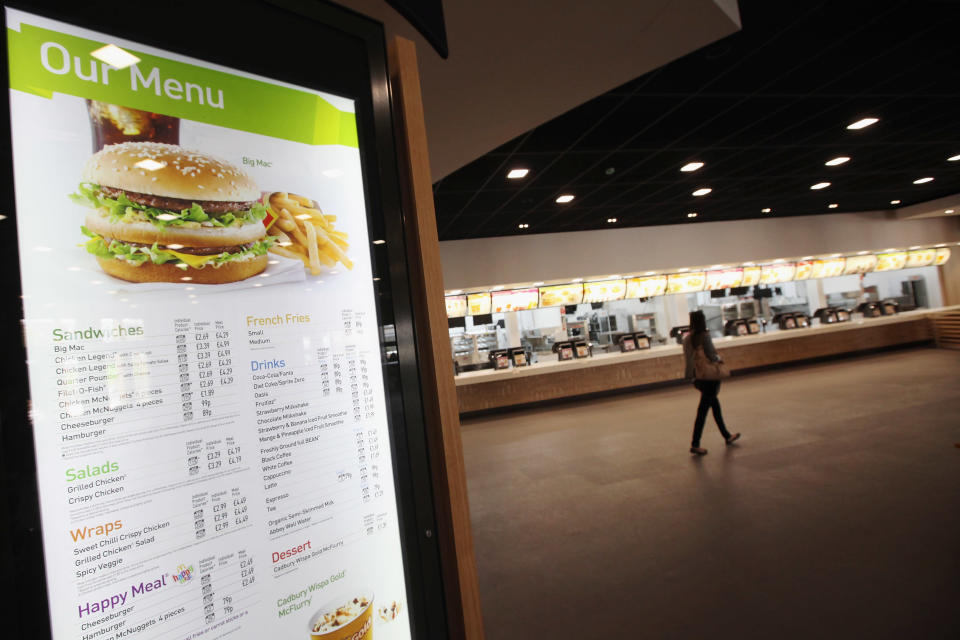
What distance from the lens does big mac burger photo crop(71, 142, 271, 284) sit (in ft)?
2.41

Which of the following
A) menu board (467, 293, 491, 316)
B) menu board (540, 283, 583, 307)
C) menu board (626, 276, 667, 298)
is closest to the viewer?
menu board (467, 293, 491, 316)

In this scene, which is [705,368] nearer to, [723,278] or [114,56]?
[114,56]

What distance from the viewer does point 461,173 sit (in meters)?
4.90

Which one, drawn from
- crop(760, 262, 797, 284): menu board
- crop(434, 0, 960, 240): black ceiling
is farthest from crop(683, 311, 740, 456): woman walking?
crop(760, 262, 797, 284): menu board

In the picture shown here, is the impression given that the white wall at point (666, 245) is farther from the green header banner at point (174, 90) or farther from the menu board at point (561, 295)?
the green header banner at point (174, 90)

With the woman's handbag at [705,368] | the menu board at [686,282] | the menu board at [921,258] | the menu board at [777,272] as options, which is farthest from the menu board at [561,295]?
the menu board at [921,258]

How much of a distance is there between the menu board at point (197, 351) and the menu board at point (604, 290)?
8.52 m

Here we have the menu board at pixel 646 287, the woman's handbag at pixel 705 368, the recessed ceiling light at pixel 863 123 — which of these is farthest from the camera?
the menu board at pixel 646 287

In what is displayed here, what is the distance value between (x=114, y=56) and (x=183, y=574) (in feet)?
2.77

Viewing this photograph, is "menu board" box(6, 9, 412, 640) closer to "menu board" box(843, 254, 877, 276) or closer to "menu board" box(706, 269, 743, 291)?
"menu board" box(706, 269, 743, 291)

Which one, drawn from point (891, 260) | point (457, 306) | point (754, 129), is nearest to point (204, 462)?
point (754, 129)

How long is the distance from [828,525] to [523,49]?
11.4ft

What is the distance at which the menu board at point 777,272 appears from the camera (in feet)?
32.7

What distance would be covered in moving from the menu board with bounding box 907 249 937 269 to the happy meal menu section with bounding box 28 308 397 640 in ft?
47.2
